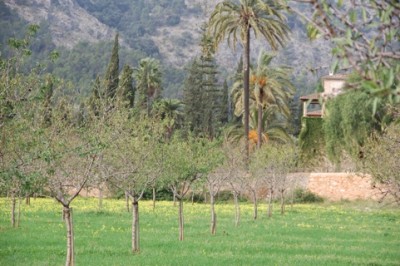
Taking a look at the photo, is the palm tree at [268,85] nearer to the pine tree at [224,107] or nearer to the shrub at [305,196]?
the shrub at [305,196]

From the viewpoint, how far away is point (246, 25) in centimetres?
4878

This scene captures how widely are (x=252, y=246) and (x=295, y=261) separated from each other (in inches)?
134

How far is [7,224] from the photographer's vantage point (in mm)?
27266

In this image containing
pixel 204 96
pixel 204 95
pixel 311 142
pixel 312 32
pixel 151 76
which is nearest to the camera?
pixel 312 32

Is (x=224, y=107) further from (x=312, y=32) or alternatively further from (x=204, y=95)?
(x=312, y=32)

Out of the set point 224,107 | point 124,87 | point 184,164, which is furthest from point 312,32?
point 224,107

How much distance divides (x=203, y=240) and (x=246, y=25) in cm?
2857

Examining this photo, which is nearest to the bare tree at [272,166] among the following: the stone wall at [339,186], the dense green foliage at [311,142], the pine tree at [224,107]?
the stone wall at [339,186]

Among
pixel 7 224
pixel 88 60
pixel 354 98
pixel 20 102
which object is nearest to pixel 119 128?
pixel 20 102

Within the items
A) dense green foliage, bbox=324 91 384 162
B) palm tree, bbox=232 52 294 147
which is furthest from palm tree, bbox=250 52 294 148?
dense green foliage, bbox=324 91 384 162

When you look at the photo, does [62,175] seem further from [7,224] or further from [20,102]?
[7,224]

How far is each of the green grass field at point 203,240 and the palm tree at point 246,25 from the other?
16486 millimetres

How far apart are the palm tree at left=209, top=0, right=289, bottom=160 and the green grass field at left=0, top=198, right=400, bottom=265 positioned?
1649 centimetres

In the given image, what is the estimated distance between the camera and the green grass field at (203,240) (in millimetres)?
17781
